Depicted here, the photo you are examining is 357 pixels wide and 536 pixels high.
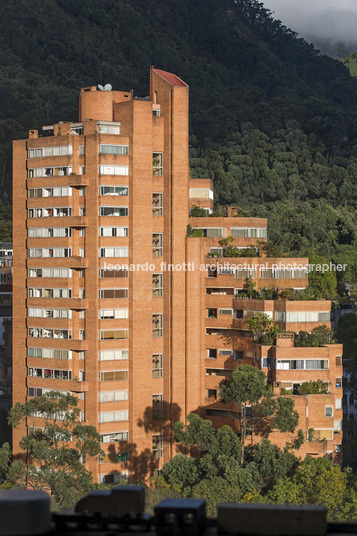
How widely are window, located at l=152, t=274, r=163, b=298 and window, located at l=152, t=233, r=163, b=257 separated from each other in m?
1.69

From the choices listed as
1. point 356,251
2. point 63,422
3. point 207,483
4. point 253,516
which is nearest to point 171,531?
point 253,516

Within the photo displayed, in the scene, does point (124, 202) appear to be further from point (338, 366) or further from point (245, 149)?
point (245, 149)

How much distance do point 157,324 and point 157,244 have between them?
6.14 m

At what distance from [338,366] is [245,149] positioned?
114555 millimetres

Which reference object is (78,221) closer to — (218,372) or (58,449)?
(218,372)

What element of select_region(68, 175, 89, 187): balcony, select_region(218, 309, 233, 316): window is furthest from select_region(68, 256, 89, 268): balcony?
select_region(218, 309, 233, 316): window

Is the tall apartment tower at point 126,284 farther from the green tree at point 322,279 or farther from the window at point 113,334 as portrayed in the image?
the green tree at point 322,279

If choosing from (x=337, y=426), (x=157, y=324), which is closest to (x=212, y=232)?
(x=157, y=324)

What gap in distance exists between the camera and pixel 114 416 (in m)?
72.5

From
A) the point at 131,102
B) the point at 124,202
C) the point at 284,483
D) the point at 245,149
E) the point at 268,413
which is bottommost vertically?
the point at 284,483

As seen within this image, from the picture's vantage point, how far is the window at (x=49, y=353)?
242 ft

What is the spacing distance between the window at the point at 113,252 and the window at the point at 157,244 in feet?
8.89

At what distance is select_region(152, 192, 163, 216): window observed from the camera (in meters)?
75.8

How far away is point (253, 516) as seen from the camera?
12.6 meters
